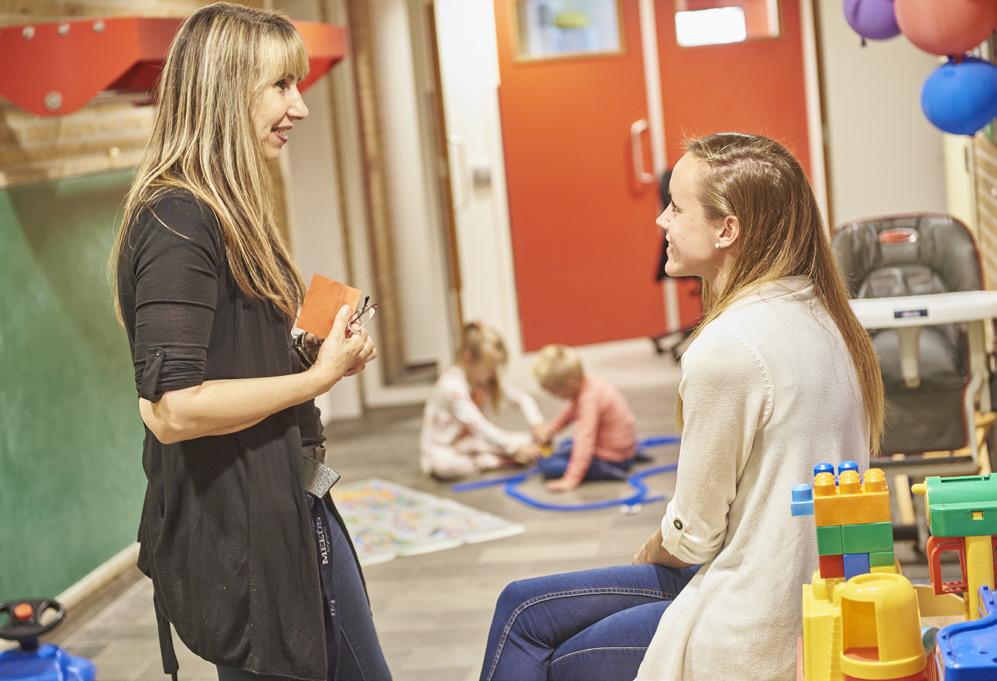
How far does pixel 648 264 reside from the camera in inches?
308

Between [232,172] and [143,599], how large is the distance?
9.02ft

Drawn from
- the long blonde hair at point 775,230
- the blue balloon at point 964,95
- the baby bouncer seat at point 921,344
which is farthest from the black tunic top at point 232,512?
the blue balloon at point 964,95

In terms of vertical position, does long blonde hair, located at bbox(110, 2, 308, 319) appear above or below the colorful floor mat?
above

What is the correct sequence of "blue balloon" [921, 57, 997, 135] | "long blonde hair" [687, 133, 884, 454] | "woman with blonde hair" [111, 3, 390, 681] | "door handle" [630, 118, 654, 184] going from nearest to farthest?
1. "woman with blonde hair" [111, 3, 390, 681]
2. "long blonde hair" [687, 133, 884, 454]
3. "blue balloon" [921, 57, 997, 135]
4. "door handle" [630, 118, 654, 184]

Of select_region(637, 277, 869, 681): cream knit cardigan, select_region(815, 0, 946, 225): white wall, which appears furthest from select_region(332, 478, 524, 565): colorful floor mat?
select_region(815, 0, 946, 225): white wall

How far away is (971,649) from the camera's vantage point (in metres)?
1.29

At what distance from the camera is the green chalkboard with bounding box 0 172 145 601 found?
380 centimetres

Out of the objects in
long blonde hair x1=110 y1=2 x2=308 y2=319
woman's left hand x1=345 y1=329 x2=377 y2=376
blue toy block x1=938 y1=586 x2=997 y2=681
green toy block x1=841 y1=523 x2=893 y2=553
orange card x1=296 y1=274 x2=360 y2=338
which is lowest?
blue toy block x1=938 y1=586 x2=997 y2=681

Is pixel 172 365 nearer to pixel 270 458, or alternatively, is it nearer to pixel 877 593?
pixel 270 458

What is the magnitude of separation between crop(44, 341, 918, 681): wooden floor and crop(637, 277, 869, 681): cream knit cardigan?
5.26ft

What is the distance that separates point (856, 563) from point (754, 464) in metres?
0.34

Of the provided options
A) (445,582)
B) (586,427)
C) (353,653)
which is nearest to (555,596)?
(353,653)

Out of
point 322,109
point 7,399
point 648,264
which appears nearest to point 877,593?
point 7,399

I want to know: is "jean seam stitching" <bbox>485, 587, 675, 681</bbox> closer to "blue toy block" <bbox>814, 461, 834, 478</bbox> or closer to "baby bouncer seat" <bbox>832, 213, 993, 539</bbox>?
"blue toy block" <bbox>814, 461, 834, 478</bbox>
